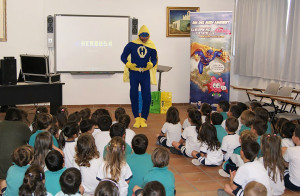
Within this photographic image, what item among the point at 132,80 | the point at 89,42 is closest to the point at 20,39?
the point at 89,42

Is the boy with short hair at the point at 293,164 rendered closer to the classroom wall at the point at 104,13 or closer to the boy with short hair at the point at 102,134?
the boy with short hair at the point at 102,134

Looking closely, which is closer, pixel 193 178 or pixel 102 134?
pixel 102 134

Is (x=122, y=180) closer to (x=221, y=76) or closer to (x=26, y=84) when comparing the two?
(x=26, y=84)

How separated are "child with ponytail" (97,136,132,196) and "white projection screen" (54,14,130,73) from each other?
5.67 m

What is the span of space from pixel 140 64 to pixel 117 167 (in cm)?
378

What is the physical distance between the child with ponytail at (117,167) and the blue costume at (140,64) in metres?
3.53

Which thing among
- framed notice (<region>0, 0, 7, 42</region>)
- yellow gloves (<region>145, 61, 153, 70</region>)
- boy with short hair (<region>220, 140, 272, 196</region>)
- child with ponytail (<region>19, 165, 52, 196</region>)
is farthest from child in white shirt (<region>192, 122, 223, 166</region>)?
framed notice (<region>0, 0, 7, 42</region>)

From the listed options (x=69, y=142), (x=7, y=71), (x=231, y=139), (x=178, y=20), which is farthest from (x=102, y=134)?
(x=178, y=20)

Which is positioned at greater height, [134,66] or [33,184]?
[134,66]

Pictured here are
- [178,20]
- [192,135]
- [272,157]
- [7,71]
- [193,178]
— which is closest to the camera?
[272,157]

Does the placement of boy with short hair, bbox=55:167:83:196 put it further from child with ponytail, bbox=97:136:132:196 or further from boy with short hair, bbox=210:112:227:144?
boy with short hair, bbox=210:112:227:144

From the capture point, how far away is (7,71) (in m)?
5.55

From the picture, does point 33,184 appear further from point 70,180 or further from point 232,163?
point 232,163

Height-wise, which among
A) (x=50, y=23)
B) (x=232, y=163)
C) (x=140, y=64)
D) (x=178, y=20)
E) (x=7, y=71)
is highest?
(x=178, y=20)
